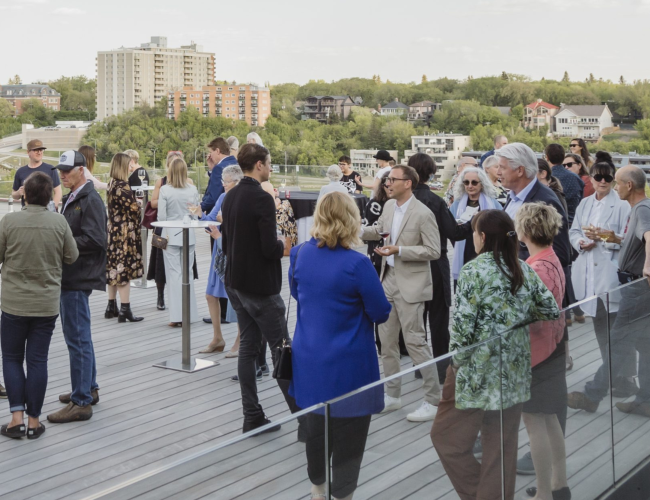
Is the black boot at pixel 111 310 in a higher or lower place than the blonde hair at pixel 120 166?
lower

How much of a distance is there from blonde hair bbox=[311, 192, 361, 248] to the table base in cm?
268

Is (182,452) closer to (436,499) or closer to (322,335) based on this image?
(322,335)

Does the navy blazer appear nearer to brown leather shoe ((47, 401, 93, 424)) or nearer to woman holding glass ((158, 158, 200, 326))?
brown leather shoe ((47, 401, 93, 424))

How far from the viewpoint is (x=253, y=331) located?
399cm

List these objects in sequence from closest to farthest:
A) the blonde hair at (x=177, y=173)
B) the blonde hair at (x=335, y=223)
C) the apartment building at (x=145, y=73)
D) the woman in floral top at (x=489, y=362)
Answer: the woman in floral top at (x=489, y=362)
the blonde hair at (x=335, y=223)
the blonde hair at (x=177, y=173)
the apartment building at (x=145, y=73)

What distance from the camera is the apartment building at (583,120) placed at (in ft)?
235

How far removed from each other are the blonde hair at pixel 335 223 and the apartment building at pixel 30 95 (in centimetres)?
14688

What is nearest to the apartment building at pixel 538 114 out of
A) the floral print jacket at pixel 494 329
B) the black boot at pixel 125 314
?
the black boot at pixel 125 314

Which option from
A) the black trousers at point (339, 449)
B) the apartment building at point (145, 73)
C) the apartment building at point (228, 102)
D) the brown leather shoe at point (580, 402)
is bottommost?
the brown leather shoe at point (580, 402)

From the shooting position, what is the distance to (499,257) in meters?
2.79

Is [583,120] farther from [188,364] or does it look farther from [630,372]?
[630,372]

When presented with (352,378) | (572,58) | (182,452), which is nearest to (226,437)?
(182,452)

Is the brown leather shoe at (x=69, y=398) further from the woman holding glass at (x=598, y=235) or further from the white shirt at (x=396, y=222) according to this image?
the woman holding glass at (x=598, y=235)

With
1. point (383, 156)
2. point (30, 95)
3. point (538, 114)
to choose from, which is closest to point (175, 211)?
point (383, 156)
